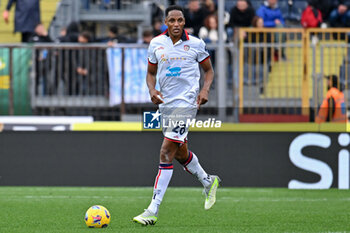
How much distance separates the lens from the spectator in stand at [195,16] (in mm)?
16672

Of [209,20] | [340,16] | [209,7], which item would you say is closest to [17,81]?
[209,20]

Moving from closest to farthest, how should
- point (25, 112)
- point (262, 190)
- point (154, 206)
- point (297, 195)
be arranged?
point (154, 206) < point (297, 195) < point (262, 190) < point (25, 112)

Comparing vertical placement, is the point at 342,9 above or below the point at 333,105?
above

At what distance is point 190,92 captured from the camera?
28.6ft

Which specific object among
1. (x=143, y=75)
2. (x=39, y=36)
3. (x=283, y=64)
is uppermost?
(x=39, y=36)

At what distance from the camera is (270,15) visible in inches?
659

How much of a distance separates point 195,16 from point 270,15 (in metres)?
1.56

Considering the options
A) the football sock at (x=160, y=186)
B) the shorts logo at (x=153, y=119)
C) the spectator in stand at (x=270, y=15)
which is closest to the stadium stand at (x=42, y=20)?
the spectator in stand at (x=270, y=15)

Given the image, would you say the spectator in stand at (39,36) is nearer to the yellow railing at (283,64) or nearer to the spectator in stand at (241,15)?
the spectator in stand at (241,15)

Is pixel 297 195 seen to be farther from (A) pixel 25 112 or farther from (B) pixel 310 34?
(A) pixel 25 112

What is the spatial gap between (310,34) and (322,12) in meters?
2.62

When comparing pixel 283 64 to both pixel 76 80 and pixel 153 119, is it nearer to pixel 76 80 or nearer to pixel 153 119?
pixel 76 80

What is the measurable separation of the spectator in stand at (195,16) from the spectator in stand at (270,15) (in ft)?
3.89

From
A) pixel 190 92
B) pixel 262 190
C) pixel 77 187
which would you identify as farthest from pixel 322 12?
pixel 190 92
